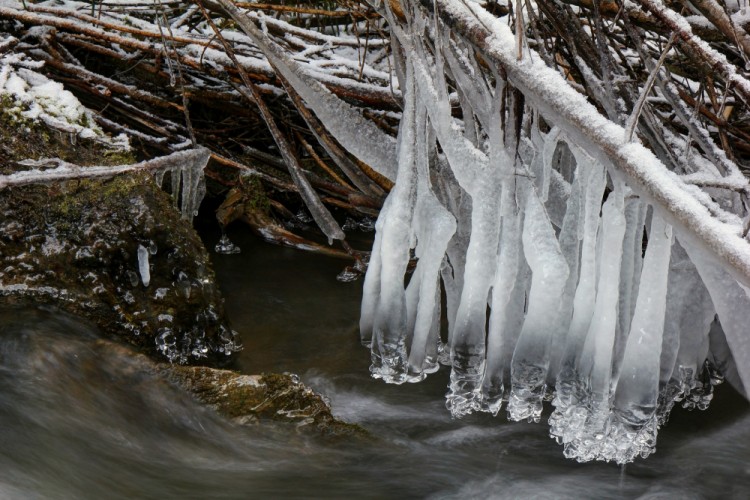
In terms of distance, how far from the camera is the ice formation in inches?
72.9

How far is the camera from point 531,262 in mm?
1969

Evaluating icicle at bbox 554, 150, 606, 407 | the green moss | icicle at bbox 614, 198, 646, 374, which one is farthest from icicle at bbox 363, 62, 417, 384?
the green moss

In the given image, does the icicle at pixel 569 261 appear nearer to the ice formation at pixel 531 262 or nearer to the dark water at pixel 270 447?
the ice formation at pixel 531 262

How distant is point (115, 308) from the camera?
271 cm

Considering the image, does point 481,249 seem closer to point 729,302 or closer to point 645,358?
point 645,358

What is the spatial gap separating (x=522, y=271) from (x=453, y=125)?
0.48 meters

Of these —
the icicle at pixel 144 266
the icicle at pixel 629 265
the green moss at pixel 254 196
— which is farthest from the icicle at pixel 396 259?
the green moss at pixel 254 196

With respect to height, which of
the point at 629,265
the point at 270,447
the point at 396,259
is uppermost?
the point at 629,265

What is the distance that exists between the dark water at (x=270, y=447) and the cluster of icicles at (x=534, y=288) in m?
0.23

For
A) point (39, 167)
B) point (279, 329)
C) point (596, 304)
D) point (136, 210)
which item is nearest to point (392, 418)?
point (279, 329)

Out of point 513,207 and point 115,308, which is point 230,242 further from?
point 513,207

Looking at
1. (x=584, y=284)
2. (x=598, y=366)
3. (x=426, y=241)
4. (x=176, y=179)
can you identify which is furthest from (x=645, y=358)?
(x=176, y=179)

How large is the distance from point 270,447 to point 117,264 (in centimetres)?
100

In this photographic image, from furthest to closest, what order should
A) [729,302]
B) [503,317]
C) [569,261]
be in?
1. [569,261]
2. [503,317]
3. [729,302]
